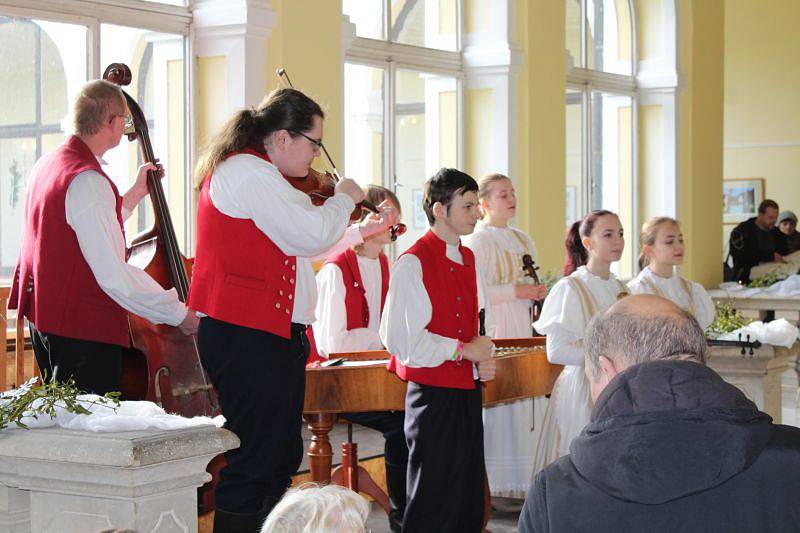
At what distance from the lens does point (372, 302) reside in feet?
18.7

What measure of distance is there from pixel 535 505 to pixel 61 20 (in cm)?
453

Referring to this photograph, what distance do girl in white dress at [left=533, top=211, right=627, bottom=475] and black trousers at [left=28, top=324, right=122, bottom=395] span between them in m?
1.91

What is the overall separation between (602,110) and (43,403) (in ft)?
28.6

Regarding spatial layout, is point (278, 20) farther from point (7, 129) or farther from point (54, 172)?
point (54, 172)

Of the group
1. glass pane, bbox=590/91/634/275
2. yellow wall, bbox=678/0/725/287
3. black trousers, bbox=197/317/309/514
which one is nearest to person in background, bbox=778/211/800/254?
yellow wall, bbox=678/0/725/287

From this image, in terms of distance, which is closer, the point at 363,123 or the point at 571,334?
the point at 571,334

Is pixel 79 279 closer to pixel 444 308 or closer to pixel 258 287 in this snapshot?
pixel 258 287

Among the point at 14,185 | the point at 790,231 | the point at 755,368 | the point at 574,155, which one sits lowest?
the point at 755,368

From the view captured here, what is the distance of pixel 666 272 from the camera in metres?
6.00

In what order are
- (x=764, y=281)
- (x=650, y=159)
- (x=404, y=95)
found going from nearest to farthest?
(x=404, y=95)
(x=650, y=159)
(x=764, y=281)

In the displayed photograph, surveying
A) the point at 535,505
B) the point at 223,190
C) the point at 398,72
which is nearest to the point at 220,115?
the point at 398,72

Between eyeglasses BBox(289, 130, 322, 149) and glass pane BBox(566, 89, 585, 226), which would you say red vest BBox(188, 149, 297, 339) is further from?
glass pane BBox(566, 89, 585, 226)

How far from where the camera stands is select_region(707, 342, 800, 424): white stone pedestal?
588 cm

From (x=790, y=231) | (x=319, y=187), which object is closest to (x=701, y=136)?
(x=790, y=231)
